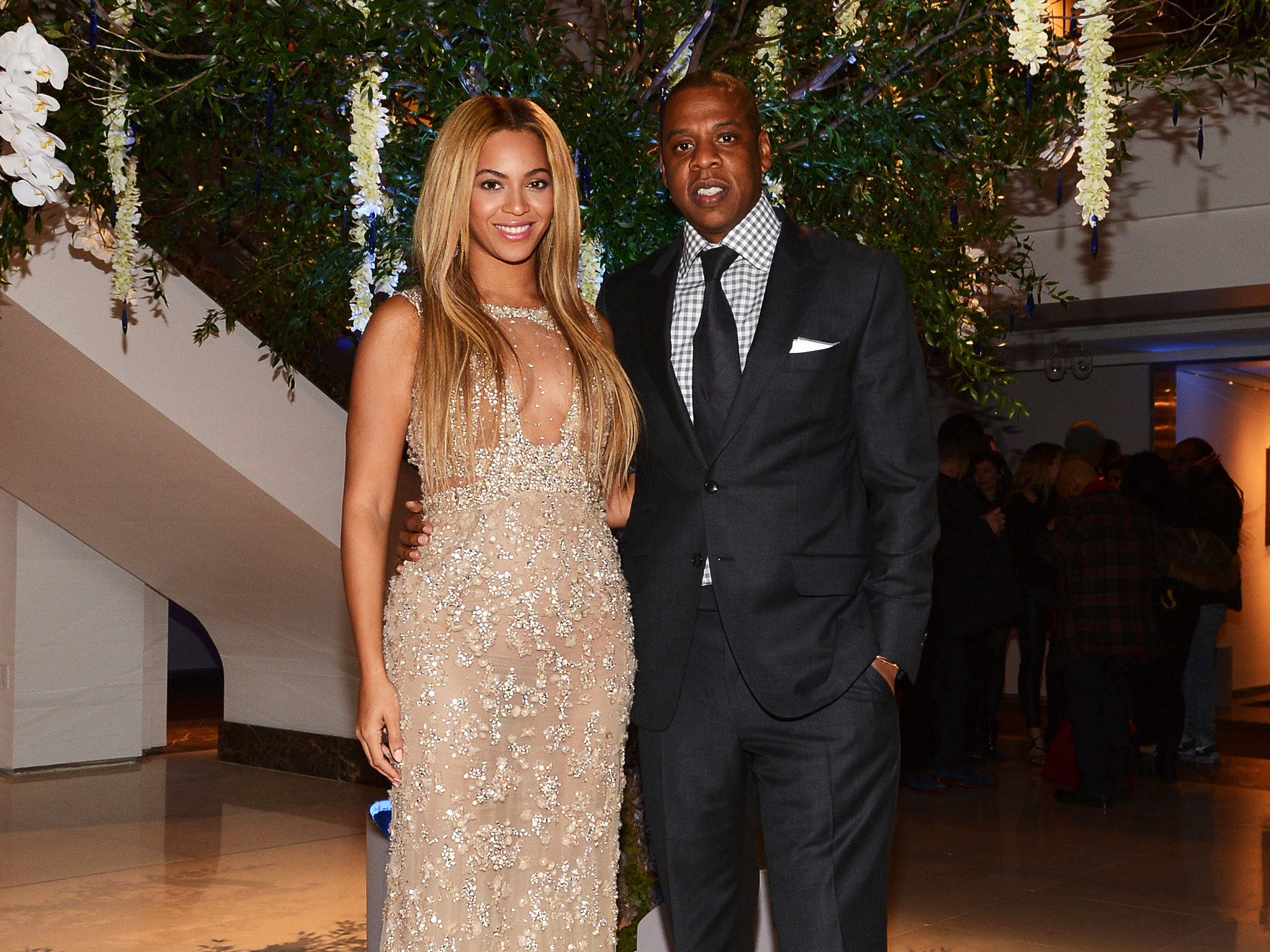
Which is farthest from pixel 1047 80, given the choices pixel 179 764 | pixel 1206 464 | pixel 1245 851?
pixel 179 764

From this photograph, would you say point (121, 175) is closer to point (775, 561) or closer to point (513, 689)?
point (513, 689)

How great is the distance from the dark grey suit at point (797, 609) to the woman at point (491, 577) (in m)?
0.15

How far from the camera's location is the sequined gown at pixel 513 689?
262 cm

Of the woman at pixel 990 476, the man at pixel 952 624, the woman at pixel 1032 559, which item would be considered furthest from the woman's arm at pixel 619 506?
the woman at pixel 1032 559

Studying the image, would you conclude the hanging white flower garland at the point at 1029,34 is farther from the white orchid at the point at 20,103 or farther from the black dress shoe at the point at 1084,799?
the black dress shoe at the point at 1084,799

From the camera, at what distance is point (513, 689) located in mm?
2654

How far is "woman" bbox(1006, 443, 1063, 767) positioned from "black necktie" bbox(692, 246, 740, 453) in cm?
612

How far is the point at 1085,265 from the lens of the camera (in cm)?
834

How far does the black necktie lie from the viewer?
8.83 ft

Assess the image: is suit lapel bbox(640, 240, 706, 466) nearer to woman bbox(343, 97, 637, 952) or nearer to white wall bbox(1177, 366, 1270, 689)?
woman bbox(343, 97, 637, 952)

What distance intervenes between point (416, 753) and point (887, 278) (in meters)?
1.27

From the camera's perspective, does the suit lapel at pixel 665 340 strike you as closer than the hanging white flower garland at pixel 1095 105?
Yes

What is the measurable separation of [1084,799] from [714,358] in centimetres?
541

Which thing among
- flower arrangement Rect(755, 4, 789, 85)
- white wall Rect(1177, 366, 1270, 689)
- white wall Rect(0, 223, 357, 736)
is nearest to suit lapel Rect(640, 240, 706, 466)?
flower arrangement Rect(755, 4, 789, 85)
